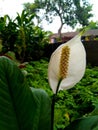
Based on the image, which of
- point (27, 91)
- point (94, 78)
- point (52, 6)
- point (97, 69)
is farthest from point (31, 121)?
point (52, 6)

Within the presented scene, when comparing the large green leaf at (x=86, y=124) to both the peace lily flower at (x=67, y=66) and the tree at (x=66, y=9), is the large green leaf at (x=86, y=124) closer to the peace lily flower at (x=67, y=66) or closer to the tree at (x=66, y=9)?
the peace lily flower at (x=67, y=66)

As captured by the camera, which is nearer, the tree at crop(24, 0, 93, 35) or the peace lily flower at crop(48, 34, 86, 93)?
the peace lily flower at crop(48, 34, 86, 93)

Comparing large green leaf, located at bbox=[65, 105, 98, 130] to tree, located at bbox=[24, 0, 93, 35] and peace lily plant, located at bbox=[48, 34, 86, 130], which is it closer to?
peace lily plant, located at bbox=[48, 34, 86, 130]

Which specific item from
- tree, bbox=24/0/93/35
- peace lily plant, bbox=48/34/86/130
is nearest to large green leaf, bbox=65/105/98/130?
peace lily plant, bbox=48/34/86/130

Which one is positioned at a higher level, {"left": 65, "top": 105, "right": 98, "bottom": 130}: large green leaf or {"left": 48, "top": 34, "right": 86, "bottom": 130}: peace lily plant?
{"left": 48, "top": 34, "right": 86, "bottom": 130}: peace lily plant

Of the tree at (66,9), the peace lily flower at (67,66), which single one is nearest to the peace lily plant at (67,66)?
the peace lily flower at (67,66)

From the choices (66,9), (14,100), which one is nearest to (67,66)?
(14,100)

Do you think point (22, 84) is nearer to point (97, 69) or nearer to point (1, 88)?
point (1, 88)

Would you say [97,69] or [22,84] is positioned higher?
[22,84]
